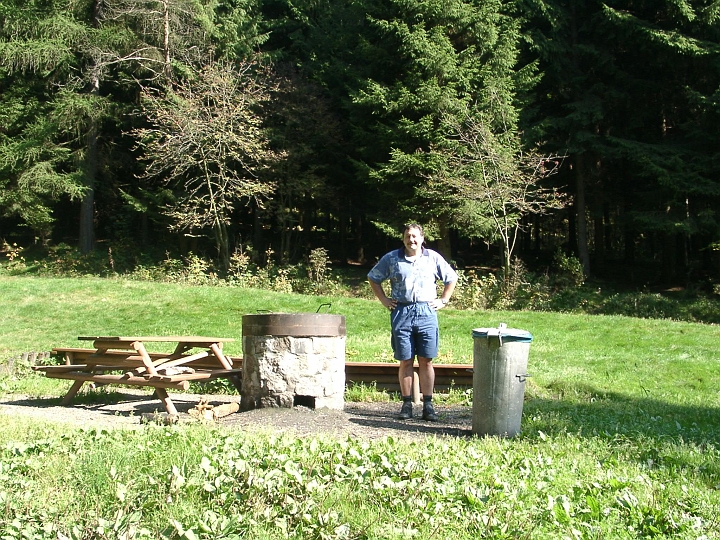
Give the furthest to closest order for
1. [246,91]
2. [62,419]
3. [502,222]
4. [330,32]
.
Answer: [330,32] < [246,91] < [502,222] < [62,419]

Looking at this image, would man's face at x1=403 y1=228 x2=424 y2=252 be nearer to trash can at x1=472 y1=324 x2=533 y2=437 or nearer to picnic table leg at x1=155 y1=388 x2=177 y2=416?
trash can at x1=472 y1=324 x2=533 y2=437

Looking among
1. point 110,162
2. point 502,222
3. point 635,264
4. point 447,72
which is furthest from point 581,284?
point 110,162

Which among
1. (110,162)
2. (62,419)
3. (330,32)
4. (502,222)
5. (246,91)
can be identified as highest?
Answer: (330,32)

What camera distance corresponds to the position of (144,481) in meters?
4.29

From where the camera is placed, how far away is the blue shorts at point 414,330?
716cm

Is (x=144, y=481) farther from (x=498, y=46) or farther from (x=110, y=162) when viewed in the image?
(x=110, y=162)

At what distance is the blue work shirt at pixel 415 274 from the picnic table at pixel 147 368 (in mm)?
2209

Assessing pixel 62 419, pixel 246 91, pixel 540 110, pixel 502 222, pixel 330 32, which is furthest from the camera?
pixel 330 32

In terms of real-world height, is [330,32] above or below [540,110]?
above

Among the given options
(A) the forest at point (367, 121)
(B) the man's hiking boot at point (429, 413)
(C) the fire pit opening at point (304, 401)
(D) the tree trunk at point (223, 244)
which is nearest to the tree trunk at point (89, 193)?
(A) the forest at point (367, 121)

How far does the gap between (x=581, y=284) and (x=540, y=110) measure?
7865 millimetres

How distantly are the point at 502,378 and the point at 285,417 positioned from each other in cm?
213

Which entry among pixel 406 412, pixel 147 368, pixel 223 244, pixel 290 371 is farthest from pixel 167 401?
pixel 223 244

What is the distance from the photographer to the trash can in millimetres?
6098
